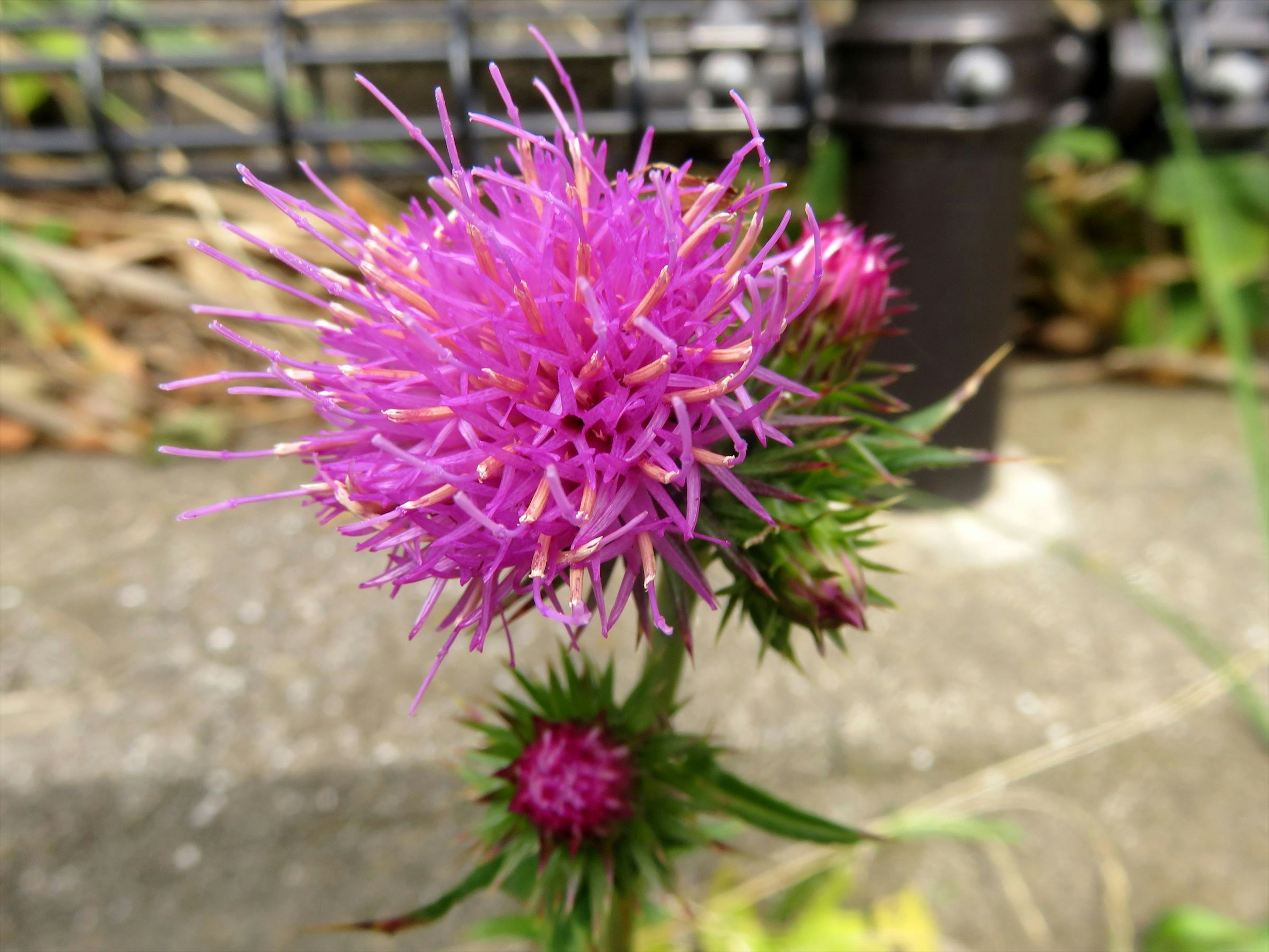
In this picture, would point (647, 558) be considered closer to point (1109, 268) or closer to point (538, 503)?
point (538, 503)

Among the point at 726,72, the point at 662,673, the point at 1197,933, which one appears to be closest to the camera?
the point at 662,673

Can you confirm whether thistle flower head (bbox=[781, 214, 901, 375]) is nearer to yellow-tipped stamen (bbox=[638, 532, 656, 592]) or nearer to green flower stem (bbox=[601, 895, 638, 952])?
yellow-tipped stamen (bbox=[638, 532, 656, 592])

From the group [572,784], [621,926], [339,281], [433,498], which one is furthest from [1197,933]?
[339,281]

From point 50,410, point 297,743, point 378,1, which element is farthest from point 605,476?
point 378,1

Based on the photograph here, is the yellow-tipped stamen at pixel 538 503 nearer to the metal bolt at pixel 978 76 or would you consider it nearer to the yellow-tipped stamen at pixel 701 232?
the yellow-tipped stamen at pixel 701 232

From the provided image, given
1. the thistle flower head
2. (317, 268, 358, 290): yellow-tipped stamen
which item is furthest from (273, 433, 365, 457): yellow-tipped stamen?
the thistle flower head

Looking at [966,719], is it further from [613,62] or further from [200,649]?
[613,62]
